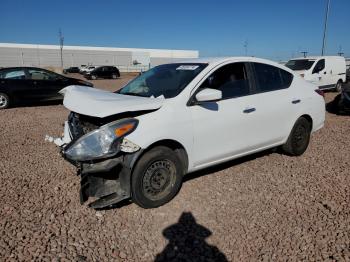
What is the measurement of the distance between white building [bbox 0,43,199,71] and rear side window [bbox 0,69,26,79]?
49.5 metres

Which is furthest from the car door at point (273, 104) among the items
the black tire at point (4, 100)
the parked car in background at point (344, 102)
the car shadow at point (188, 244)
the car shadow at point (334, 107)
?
the black tire at point (4, 100)

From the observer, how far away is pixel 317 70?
14.7 metres

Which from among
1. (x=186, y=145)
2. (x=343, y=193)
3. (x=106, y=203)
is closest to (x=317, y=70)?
(x=343, y=193)

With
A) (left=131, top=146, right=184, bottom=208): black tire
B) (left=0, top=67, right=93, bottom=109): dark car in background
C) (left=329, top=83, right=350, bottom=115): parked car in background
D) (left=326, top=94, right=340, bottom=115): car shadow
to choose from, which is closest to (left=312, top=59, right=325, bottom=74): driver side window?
(left=326, top=94, right=340, bottom=115): car shadow

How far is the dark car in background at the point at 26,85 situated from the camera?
11297mm

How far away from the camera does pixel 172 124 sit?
3.74 metres

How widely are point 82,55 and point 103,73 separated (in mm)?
38480

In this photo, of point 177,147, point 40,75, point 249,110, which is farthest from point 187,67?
point 40,75

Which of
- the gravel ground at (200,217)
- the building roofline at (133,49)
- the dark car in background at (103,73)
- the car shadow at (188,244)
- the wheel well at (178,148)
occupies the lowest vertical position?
the dark car in background at (103,73)

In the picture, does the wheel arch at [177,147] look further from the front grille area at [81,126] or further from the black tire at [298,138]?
the black tire at [298,138]

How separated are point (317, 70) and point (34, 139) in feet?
41.2

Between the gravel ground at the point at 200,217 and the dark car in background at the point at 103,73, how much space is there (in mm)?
34516

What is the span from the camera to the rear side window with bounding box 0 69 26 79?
1138cm

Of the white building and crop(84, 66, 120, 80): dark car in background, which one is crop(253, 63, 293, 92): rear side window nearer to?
crop(84, 66, 120, 80): dark car in background
